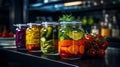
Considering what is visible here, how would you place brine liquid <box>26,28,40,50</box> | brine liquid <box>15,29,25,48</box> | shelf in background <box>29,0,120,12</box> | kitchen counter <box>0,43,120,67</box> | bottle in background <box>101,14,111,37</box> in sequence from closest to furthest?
kitchen counter <box>0,43,120,67</box>, brine liquid <box>26,28,40,50</box>, brine liquid <box>15,29,25,48</box>, shelf in background <box>29,0,120,12</box>, bottle in background <box>101,14,111,37</box>

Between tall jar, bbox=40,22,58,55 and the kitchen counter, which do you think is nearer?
the kitchen counter

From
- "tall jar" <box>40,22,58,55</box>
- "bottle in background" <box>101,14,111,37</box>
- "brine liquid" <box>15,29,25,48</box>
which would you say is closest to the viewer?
"tall jar" <box>40,22,58,55</box>

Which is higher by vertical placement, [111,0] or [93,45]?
[111,0]

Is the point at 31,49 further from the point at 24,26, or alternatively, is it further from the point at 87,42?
the point at 87,42

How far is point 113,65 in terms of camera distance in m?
0.90

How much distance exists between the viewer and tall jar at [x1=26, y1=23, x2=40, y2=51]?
3.99ft

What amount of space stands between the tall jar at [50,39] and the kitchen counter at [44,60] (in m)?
0.03

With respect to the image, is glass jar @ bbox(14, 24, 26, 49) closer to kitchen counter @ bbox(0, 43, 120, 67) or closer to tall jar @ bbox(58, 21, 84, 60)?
kitchen counter @ bbox(0, 43, 120, 67)

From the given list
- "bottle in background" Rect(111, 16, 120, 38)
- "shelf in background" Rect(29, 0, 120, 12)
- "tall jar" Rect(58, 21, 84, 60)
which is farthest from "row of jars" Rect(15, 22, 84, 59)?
"bottle in background" Rect(111, 16, 120, 38)

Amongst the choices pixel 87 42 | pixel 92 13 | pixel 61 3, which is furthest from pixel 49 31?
pixel 92 13

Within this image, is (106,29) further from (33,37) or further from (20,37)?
(33,37)

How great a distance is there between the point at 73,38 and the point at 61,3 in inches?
120

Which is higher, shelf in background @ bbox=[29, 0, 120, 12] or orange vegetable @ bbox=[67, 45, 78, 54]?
shelf in background @ bbox=[29, 0, 120, 12]

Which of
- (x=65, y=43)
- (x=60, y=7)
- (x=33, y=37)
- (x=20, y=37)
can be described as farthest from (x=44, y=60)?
(x=60, y=7)
